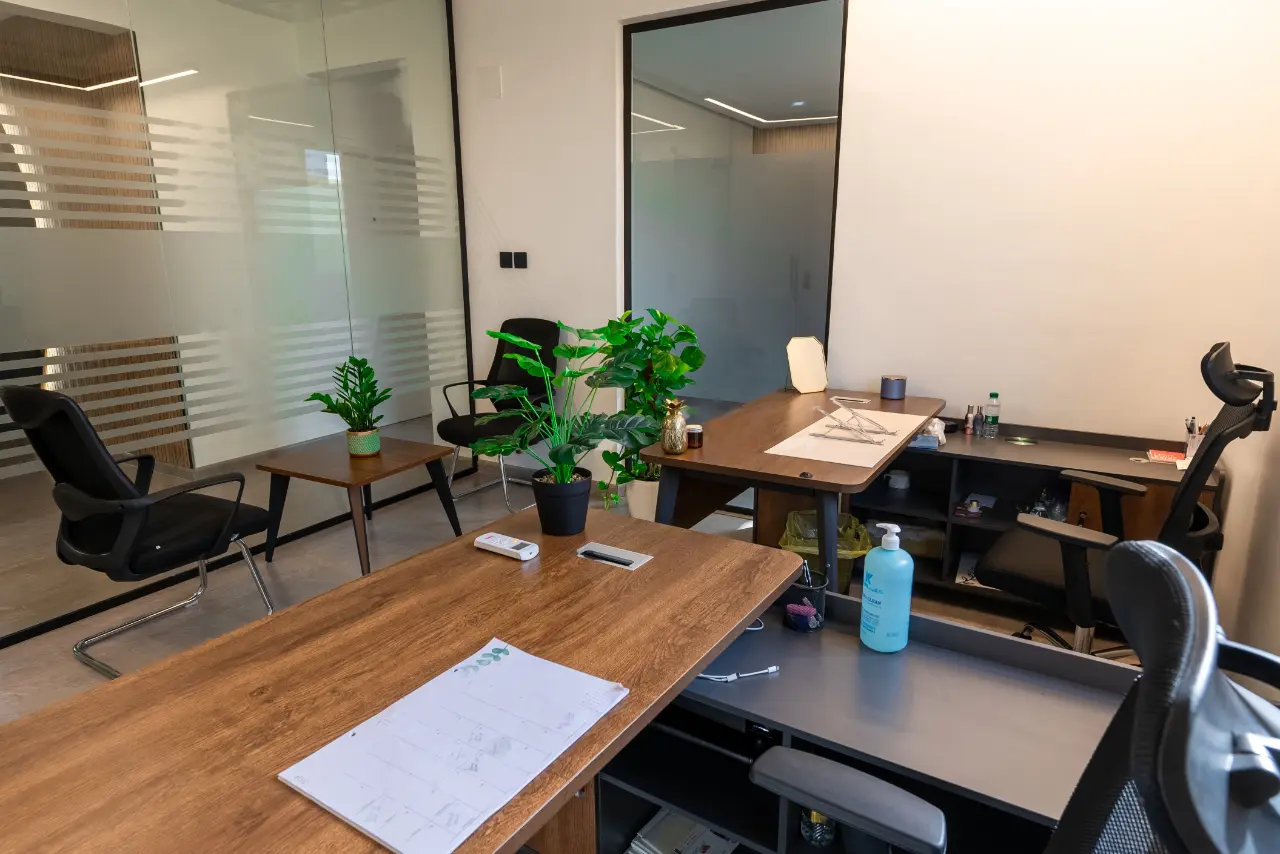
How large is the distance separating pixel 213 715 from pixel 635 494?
250 cm

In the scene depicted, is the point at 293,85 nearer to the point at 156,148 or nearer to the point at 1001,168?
the point at 156,148

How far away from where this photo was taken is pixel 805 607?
157 cm

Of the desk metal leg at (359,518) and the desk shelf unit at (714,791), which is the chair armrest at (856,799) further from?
the desk metal leg at (359,518)

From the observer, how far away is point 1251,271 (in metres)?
2.70

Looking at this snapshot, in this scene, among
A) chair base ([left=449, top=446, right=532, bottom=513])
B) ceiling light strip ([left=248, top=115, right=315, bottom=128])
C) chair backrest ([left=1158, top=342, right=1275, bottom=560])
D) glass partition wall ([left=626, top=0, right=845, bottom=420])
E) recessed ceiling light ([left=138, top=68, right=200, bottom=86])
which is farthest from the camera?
chair base ([left=449, top=446, right=532, bottom=513])

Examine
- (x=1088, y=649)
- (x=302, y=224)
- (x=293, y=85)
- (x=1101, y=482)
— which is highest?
(x=293, y=85)

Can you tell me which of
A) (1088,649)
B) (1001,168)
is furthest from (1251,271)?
(1088,649)

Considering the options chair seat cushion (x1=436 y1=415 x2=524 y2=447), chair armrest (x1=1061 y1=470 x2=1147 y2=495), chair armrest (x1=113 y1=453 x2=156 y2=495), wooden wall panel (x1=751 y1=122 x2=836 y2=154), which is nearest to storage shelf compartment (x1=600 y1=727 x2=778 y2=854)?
chair armrest (x1=1061 y1=470 x2=1147 y2=495)

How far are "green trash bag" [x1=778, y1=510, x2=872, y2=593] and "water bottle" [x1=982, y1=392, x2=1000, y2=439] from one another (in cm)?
68

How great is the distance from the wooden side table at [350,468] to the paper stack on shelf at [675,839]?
1876 mm

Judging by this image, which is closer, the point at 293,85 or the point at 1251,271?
the point at 1251,271

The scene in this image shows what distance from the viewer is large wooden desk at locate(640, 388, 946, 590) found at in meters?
2.16

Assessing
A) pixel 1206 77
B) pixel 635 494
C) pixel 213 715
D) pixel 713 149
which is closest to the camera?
pixel 213 715

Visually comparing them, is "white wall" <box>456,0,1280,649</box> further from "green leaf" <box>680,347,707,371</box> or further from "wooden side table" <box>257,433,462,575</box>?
"wooden side table" <box>257,433,462,575</box>
